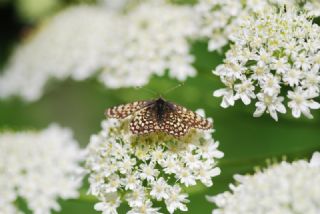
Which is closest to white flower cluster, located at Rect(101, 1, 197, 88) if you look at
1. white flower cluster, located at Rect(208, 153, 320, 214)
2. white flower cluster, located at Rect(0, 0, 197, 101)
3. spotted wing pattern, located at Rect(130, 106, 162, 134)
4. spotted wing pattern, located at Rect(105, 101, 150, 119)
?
white flower cluster, located at Rect(0, 0, 197, 101)

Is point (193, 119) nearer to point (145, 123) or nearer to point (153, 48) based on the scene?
point (145, 123)

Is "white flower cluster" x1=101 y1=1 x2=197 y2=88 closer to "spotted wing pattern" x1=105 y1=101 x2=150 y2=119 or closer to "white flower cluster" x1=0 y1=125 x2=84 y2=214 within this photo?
"white flower cluster" x1=0 y1=125 x2=84 y2=214

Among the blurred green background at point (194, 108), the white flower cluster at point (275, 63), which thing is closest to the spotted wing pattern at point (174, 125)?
the white flower cluster at point (275, 63)

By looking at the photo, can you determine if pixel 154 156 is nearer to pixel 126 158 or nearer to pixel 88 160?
pixel 126 158

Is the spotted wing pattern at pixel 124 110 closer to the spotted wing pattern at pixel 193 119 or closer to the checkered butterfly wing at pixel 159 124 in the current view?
the checkered butterfly wing at pixel 159 124

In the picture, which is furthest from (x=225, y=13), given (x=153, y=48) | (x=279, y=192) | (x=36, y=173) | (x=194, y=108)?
(x=36, y=173)

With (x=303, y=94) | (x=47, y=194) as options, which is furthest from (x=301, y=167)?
(x=47, y=194)
